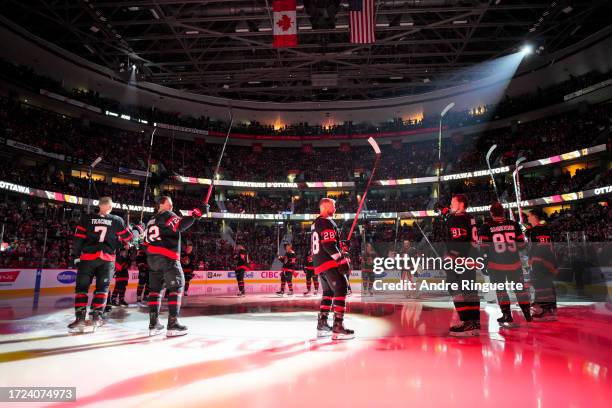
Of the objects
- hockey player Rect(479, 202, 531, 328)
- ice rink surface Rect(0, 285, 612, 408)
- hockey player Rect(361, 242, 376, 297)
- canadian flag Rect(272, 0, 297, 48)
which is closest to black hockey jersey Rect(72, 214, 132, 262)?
ice rink surface Rect(0, 285, 612, 408)

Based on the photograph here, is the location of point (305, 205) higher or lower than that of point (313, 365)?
higher

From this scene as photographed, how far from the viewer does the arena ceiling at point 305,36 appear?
22.7m

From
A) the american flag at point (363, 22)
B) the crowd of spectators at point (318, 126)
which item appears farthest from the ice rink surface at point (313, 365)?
the crowd of spectators at point (318, 126)

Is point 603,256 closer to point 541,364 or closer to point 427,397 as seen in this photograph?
point 541,364

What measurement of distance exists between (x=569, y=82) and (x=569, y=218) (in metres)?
10.8

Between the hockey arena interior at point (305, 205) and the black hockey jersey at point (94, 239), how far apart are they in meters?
0.04

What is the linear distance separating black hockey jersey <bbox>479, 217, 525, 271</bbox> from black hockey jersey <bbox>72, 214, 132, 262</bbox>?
263 inches

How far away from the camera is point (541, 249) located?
7.85 m

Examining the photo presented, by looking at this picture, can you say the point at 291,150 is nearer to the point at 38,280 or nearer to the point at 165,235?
the point at 38,280

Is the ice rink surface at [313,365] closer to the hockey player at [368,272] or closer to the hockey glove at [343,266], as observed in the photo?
the hockey glove at [343,266]

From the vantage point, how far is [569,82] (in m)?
29.0

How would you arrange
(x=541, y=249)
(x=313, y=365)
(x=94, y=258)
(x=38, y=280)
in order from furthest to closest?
(x=38, y=280) → (x=541, y=249) → (x=94, y=258) → (x=313, y=365)

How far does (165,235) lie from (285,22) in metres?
13.5

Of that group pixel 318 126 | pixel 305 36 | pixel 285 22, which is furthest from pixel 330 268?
pixel 318 126
